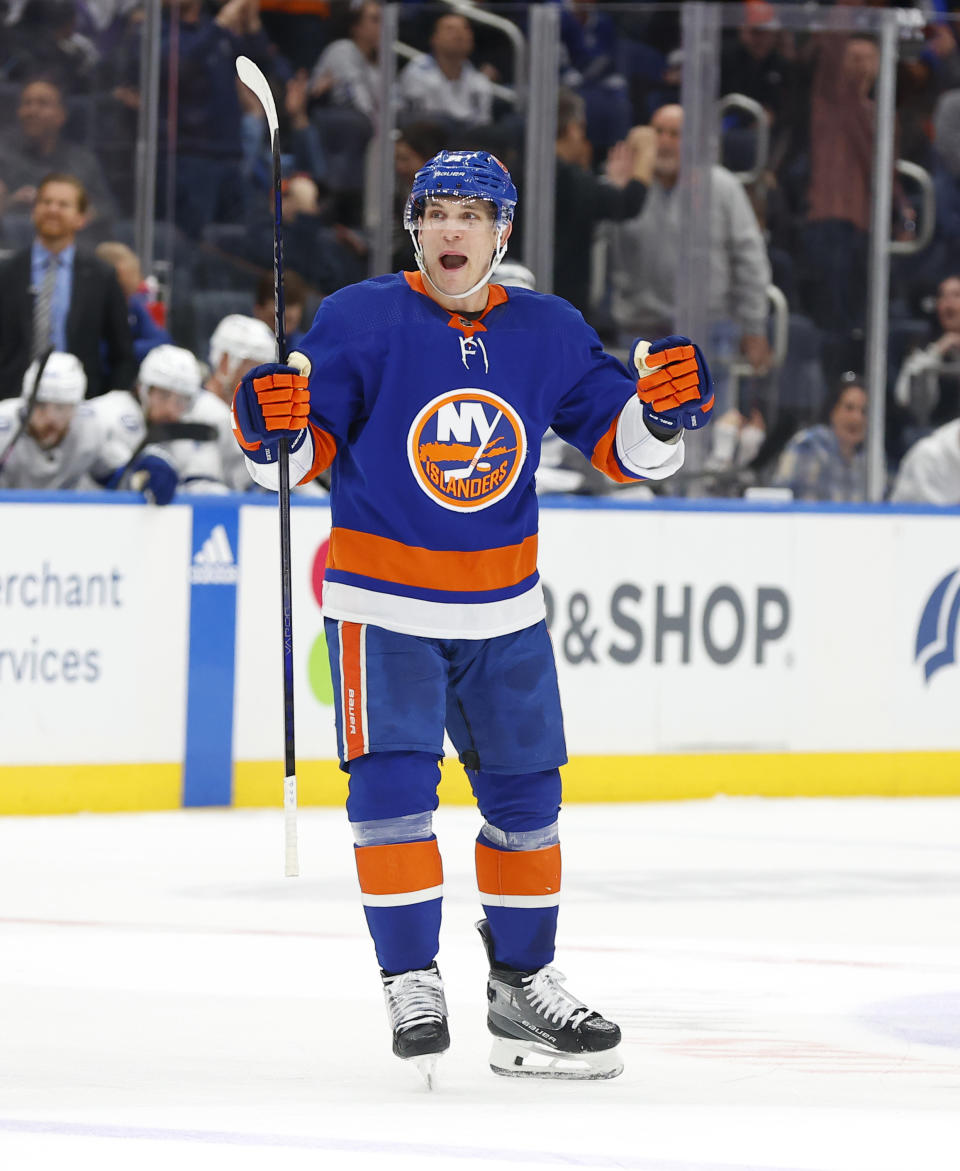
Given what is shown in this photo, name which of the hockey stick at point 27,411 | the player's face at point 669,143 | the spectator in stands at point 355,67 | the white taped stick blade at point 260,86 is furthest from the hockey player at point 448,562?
the spectator in stands at point 355,67

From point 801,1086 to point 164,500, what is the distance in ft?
13.0

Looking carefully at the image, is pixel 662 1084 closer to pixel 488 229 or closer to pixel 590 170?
pixel 488 229

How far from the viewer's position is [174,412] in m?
7.72

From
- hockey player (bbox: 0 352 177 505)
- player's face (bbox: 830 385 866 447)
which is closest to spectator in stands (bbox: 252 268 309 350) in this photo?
hockey player (bbox: 0 352 177 505)

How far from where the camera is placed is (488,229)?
3861 millimetres

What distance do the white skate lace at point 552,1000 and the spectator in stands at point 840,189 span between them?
4795mm

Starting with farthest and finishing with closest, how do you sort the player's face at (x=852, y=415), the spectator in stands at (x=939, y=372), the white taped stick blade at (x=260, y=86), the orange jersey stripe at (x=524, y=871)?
1. the spectator in stands at (x=939, y=372)
2. the player's face at (x=852, y=415)
3. the white taped stick blade at (x=260, y=86)
4. the orange jersey stripe at (x=524, y=871)

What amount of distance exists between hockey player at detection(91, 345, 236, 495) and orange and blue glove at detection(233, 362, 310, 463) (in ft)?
13.0

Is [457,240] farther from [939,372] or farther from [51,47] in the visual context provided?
[939,372]

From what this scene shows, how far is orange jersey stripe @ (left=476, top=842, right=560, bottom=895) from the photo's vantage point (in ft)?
12.8

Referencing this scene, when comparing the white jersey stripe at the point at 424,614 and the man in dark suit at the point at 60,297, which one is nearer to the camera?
the white jersey stripe at the point at 424,614

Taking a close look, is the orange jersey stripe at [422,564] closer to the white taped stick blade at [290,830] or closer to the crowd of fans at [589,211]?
the white taped stick blade at [290,830]

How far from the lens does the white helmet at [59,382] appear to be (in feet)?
24.0

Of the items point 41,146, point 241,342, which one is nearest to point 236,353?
point 241,342
